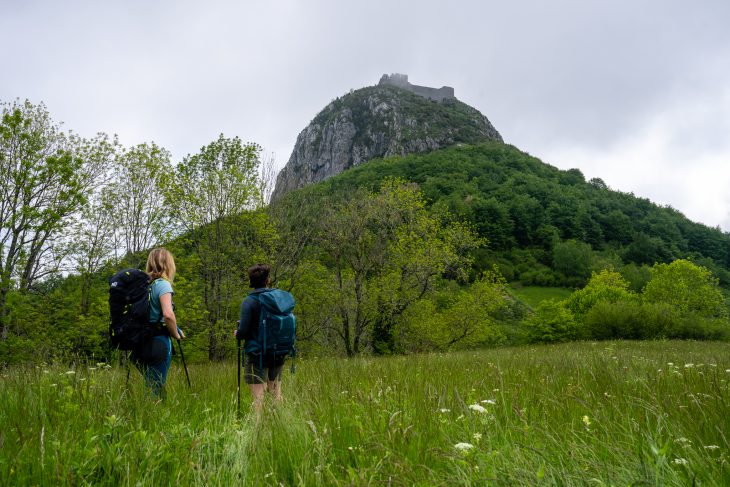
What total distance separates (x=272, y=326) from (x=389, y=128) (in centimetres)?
17515

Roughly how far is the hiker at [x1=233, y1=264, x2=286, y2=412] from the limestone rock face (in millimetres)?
136669

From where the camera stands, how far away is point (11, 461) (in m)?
1.96

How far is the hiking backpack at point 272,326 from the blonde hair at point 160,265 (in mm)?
1059

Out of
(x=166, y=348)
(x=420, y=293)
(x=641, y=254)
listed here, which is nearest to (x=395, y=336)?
(x=420, y=293)

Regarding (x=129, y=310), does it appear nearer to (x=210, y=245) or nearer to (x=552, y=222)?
(x=210, y=245)

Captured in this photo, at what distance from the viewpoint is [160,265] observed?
5141 millimetres

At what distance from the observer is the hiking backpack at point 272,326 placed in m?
5.01

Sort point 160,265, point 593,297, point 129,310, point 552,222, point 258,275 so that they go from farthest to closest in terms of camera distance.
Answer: point 552,222, point 593,297, point 258,275, point 160,265, point 129,310

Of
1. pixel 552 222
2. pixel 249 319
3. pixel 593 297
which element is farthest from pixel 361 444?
pixel 552 222

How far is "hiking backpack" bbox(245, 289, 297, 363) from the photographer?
501cm

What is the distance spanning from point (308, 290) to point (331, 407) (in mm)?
17446

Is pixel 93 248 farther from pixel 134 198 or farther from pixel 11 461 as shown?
pixel 11 461

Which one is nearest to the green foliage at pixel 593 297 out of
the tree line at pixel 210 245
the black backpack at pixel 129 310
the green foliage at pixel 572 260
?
the green foliage at pixel 572 260

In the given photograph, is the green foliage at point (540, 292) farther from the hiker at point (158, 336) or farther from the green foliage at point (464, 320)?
the hiker at point (158, 336)
